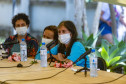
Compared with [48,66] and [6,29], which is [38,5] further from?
[48,66]

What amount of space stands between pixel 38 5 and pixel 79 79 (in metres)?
6.57

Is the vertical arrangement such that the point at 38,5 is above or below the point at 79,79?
above

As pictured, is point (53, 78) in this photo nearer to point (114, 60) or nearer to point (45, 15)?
point (114, 60)

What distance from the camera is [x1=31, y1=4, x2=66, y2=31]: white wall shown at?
27.6 ft

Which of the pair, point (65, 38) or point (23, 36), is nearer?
point (65, 38)

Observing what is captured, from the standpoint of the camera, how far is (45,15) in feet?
27.8

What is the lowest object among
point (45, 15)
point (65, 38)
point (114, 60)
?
point (114, 60)

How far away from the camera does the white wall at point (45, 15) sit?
8.41 metres

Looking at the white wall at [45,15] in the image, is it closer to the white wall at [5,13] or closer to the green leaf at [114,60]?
the white wall at [5,13]

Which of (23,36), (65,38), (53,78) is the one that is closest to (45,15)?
(23,36)

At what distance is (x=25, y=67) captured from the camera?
113 inches

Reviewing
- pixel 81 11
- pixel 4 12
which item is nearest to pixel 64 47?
pixel 81 11

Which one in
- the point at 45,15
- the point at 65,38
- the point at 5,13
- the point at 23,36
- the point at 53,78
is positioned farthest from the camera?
the point at 45,15

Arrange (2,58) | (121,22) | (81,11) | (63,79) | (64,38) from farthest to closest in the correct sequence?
1. (121,22)
2. (81,11)
3. (2,58)
4. (64,38)
5. (63,79)
